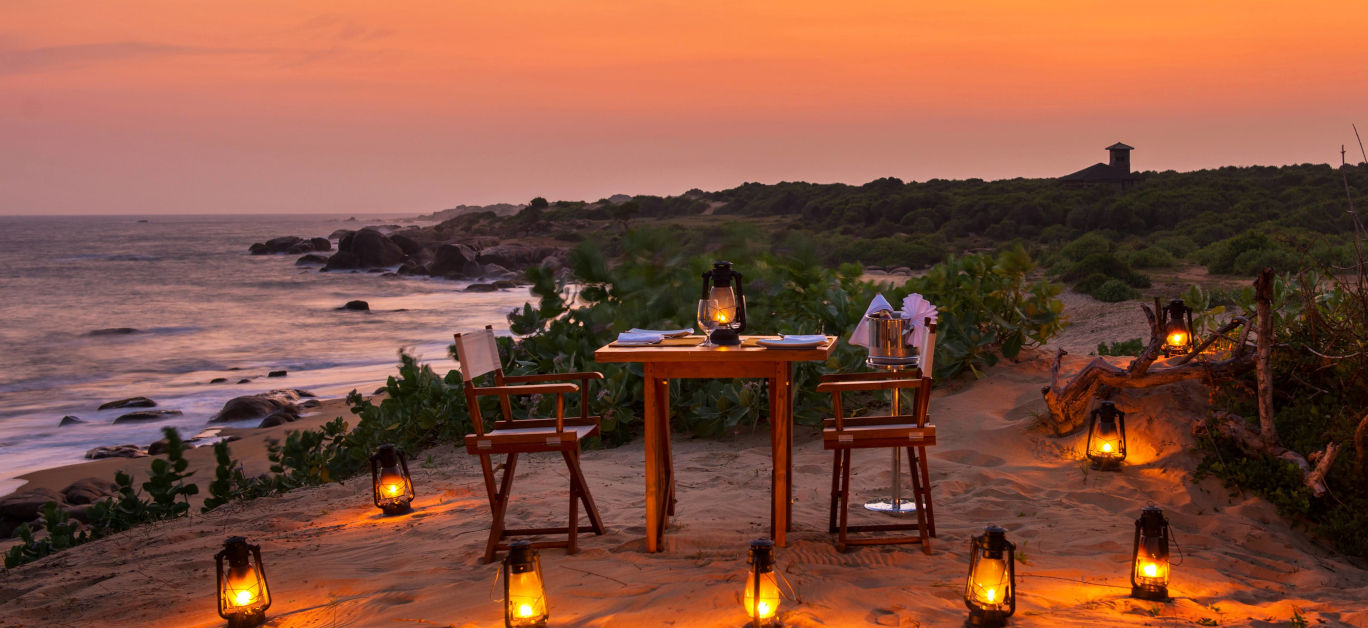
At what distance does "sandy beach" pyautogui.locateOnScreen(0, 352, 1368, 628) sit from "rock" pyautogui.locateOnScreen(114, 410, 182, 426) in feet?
23.2

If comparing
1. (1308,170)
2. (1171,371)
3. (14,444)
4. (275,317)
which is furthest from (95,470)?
(1308,170)

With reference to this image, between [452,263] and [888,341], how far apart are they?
111 feet

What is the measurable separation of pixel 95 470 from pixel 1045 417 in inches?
300

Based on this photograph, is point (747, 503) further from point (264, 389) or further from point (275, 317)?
point (275, 317)

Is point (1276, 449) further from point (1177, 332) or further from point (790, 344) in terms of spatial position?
point (790, 344)

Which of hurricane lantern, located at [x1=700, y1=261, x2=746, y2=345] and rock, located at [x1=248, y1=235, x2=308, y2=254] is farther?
Result: rock, located at [x1=248, y1=235, x2=308, y2=254]

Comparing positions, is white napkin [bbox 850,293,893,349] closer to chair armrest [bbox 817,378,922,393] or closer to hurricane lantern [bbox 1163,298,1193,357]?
chair armrest [bbox 817,378,922,393]

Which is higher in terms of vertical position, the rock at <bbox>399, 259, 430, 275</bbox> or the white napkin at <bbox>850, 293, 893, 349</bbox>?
the white napkin at <bbox>850, 293, 893, 349</bbox>

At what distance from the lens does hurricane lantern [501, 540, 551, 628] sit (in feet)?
9.60

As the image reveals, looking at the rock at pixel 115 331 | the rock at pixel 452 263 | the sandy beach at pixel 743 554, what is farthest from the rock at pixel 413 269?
the sandy beach at pixel 743 554

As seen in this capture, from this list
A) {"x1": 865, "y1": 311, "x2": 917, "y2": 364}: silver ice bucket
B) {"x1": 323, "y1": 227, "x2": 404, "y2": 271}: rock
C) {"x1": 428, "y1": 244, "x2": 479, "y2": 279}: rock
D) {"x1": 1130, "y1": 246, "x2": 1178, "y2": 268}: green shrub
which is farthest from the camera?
{"x1": 323, "y1": 227, "x2": 404, "y2": 271}: rock

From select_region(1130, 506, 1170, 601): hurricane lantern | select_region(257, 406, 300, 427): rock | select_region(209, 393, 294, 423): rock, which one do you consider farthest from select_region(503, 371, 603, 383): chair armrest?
select_region(209, 393, 294, 423): rock

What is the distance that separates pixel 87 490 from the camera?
768 centimetres

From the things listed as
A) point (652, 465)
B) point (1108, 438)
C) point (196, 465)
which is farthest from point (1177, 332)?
point (196, 465)
